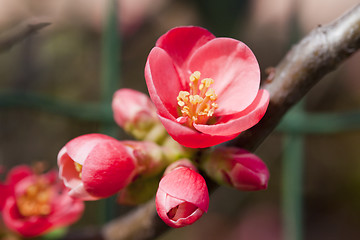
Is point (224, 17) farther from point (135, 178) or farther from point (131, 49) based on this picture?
point (135, 178)

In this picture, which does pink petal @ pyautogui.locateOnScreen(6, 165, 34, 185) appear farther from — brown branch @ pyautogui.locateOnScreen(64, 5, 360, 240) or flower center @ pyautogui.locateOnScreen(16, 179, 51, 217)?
brown branch @ pyautogui.locateOnScreen(64, 5, 360, 240)

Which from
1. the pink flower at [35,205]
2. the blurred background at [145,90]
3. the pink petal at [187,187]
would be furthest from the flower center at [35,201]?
the blurred background at [145,90]

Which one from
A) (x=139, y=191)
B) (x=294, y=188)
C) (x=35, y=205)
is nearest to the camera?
(x=139, y=191)

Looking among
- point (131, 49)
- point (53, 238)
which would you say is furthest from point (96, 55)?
point (53, 238)

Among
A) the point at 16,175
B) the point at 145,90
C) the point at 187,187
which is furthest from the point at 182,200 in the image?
the point at 145,90

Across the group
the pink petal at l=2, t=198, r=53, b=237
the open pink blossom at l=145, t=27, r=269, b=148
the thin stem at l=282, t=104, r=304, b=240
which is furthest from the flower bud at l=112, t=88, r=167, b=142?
the thin stem at l=282, t=104, r=304, b=240

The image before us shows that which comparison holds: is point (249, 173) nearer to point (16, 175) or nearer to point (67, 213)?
point (67, 213)
